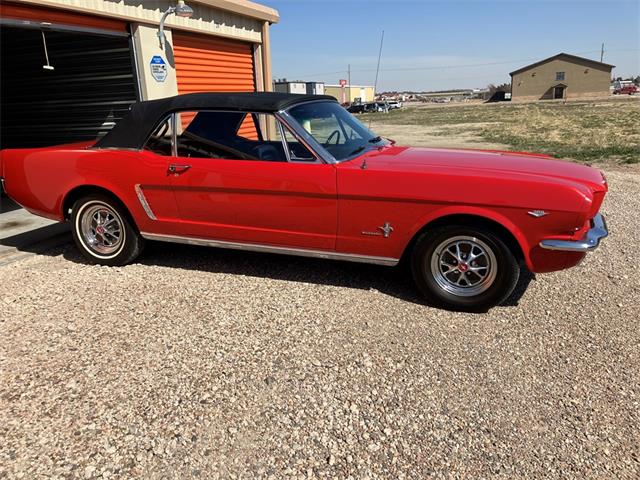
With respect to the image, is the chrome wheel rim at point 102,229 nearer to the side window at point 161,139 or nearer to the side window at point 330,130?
the side window at point 161,139

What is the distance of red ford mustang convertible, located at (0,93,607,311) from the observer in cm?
338

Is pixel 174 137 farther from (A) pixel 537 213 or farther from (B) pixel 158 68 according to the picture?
(B) pixel 158 68

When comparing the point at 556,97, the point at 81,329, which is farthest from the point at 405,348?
the point at 556,97

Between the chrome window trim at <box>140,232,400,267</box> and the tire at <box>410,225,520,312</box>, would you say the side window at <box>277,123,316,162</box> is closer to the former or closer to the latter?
the chrome window trim at <box>140,232,400,267</box>

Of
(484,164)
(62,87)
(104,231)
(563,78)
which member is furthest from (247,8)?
(563,78)

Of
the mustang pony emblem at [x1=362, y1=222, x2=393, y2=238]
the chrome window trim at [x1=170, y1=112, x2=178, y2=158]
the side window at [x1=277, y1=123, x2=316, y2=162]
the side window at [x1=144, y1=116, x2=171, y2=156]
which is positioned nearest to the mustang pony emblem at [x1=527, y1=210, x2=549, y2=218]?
the mustang pony emblem at [x1=362, y1=222, x2=393, y2=238]

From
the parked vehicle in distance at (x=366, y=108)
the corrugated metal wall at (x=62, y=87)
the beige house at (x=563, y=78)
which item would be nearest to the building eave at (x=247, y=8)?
the corrugated metal wall at (x=62, y=87)

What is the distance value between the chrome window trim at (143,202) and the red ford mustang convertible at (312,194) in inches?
0.5

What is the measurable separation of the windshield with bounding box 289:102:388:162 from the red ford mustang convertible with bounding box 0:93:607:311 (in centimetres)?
2

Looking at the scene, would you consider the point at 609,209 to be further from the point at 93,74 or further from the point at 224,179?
the point at 93,74

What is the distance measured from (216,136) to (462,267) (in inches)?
90.5

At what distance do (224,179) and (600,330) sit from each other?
3019mm

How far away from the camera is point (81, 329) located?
3.48 metres

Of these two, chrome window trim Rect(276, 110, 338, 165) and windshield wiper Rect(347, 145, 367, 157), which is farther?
windshield wiper Rect(347, 145, 367, 157)
